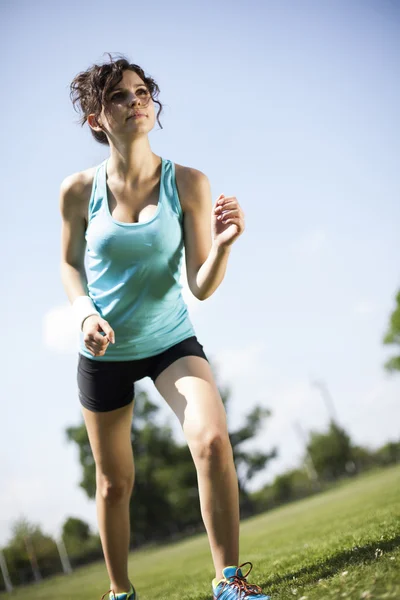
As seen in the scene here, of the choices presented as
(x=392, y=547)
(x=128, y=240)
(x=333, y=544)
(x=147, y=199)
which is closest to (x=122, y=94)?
(x=147, y=199)

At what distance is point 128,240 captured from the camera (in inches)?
122

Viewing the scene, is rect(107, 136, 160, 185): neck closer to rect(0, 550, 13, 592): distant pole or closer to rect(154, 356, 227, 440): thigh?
rect(154, 356, 227, 440): thigh

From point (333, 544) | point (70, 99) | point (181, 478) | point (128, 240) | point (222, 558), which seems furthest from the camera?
point (181, 478)

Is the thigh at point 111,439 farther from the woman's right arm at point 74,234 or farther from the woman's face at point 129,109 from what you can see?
the woman's face at point 129,109

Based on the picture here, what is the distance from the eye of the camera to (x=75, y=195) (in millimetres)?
3434

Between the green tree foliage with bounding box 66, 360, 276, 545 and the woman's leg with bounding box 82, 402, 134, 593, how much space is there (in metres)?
38.7

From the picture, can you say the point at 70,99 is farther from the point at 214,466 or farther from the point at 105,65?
the point at 214,466

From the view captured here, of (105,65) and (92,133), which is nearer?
(105,65)

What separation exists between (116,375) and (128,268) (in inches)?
22.3

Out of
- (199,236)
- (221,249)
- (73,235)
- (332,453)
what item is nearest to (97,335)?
(221,249)

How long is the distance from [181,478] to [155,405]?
5681 mm

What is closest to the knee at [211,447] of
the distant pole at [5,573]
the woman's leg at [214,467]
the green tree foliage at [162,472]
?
the woman's leg at [214,467]

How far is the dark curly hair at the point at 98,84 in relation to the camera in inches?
125

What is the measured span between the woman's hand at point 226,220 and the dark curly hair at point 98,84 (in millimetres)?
821
